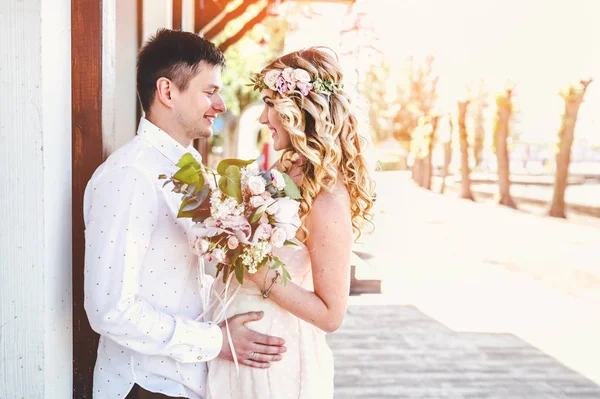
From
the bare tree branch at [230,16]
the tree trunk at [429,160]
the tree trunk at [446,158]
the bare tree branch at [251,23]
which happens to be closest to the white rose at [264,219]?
the bare tree branch at [230,16]

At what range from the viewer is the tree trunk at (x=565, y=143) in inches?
619

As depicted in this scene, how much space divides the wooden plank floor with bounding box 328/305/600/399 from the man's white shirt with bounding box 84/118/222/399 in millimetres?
3038

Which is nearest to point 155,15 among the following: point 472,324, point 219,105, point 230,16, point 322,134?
point 230,16

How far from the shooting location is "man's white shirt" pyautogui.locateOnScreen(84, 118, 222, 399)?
153 cm

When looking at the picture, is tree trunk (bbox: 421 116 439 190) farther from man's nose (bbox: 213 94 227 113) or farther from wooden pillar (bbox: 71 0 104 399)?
wooden pillar (bbox: 71 0 104 399)

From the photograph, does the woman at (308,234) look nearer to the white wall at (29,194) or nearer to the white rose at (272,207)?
the white rose at (272,207)

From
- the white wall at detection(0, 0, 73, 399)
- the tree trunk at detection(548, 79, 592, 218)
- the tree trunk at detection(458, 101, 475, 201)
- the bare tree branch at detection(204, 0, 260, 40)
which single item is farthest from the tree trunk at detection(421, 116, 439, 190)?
the white wall at detection(0, 0, 73, 399)

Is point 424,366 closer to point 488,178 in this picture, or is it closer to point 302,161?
point 302,161

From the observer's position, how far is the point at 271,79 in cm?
189

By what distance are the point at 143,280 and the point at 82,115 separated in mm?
455

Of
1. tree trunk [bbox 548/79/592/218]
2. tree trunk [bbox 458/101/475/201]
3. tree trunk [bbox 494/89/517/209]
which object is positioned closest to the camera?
tree trunk [bbox 548/79/592/218]

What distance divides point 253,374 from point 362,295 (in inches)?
235

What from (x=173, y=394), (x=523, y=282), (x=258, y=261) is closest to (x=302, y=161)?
(x=258, y=261)

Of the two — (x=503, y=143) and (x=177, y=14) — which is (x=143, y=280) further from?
(x=503, y=143)
